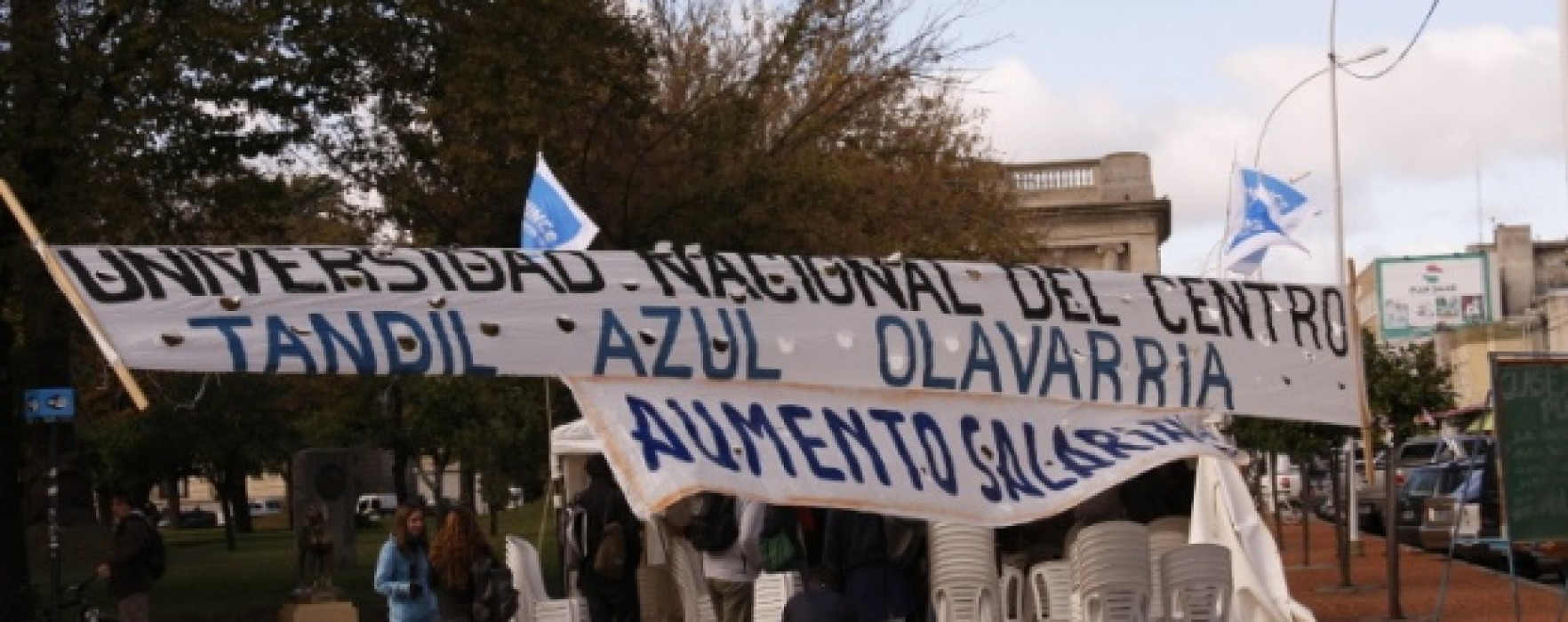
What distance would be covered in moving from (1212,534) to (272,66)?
37.6 ft

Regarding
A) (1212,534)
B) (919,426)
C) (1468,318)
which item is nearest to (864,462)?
(919,426)

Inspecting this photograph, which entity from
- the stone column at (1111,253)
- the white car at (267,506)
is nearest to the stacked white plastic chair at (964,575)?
the stone column at (1111,253)

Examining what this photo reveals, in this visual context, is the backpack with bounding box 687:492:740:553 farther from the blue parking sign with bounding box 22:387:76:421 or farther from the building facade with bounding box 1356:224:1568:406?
the building facade with bounding box 1356:224:1568:406

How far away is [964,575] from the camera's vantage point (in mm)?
13945

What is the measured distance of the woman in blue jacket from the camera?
45.6 ft

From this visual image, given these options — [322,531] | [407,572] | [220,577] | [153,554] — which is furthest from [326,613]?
[220,577]

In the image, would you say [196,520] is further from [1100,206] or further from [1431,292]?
[1431,292]

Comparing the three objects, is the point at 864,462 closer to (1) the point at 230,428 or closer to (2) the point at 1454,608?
(2) the point at 1454,608

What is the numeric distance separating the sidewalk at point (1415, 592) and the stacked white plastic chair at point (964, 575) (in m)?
8.18

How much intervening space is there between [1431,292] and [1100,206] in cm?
3823

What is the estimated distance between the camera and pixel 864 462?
28.9ft

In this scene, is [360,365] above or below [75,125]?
below

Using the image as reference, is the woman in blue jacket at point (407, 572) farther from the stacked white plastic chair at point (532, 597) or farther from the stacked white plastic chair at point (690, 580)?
the stacked white plastic chair at point (690, 580)

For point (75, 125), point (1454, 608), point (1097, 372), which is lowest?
point (1454, 608)
